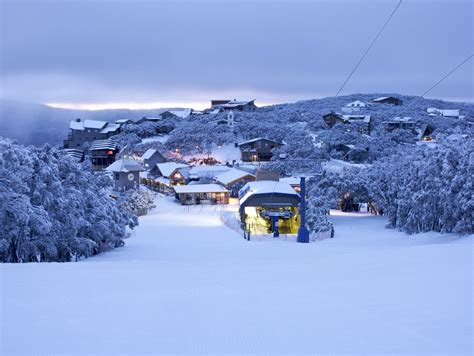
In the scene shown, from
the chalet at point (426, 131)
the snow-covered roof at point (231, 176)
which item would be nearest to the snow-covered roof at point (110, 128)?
the snow-covered roof at point (231, 176)

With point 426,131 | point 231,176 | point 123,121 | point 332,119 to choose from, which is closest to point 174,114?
point 123,121

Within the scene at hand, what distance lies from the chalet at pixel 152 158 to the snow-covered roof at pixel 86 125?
985 inches

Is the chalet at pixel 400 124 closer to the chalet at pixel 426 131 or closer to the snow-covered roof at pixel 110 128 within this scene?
the chalet at pixel 426 131

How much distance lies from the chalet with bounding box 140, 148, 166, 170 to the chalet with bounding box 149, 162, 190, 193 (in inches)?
222


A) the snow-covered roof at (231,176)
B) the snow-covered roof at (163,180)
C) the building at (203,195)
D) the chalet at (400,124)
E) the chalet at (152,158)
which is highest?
the chalet at (400,124)

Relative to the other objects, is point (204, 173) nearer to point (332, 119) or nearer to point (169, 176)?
point (169, 176)

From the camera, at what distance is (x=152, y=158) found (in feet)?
188

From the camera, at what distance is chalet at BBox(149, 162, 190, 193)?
47000mm

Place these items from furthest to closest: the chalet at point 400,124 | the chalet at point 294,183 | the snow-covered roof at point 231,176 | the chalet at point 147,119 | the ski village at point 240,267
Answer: the chalet at point 147,119 < the chalet at point 400,124 < the snow-covered roof at point 231,176 < the chalet at point 294,183 < the ski village at point 240,267

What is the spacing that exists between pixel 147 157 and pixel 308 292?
5131 cm

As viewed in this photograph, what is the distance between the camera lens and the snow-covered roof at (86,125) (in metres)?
78.1

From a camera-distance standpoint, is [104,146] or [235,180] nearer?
[235,180]

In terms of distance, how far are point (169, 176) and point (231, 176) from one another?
23.4 ft

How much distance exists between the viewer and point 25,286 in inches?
307
